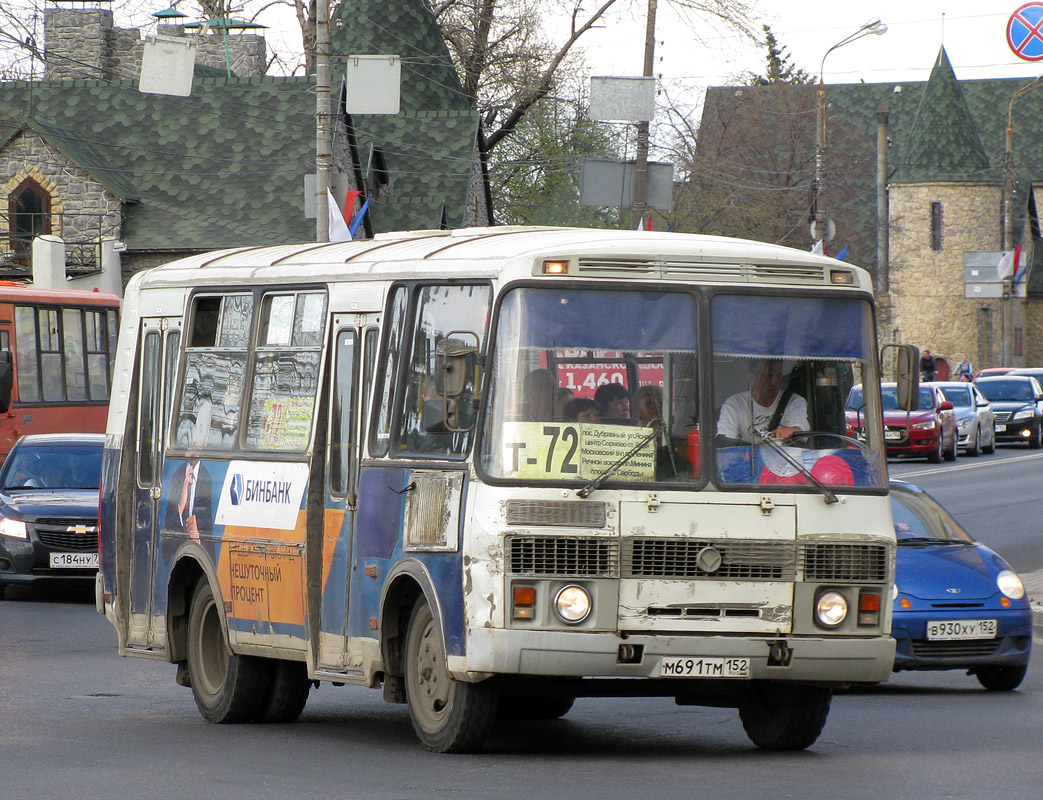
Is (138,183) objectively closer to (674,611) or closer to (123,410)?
(123,410)

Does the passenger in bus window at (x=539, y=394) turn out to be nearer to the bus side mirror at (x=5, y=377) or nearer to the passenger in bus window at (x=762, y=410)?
the passenger in bus window at (x=762, y=410)

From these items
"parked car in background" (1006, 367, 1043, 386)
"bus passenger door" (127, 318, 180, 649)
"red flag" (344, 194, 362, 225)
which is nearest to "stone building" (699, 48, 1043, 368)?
"parked car in background" (1006, 367, 1043, 386)

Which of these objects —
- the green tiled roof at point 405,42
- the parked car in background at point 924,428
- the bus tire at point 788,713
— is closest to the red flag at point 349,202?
the parked car in background at point 924,428

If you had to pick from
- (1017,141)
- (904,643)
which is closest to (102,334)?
(904,643)

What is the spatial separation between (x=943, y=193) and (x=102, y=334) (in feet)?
213

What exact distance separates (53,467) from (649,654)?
1249cm

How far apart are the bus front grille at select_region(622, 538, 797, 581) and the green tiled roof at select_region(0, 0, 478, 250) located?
35.7m

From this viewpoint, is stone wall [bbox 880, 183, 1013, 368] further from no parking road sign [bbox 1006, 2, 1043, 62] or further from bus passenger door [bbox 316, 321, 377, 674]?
bus passenger door [bbox 316, 321, 377, 674]

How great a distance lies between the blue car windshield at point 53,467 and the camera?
1978 cm

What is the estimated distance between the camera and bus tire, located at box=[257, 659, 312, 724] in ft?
36.3

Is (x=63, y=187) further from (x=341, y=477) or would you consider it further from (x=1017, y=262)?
(x=341, y=477)

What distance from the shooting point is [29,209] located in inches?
1794

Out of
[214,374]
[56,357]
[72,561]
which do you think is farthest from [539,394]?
[56,357]

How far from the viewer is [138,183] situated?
45.9 m
